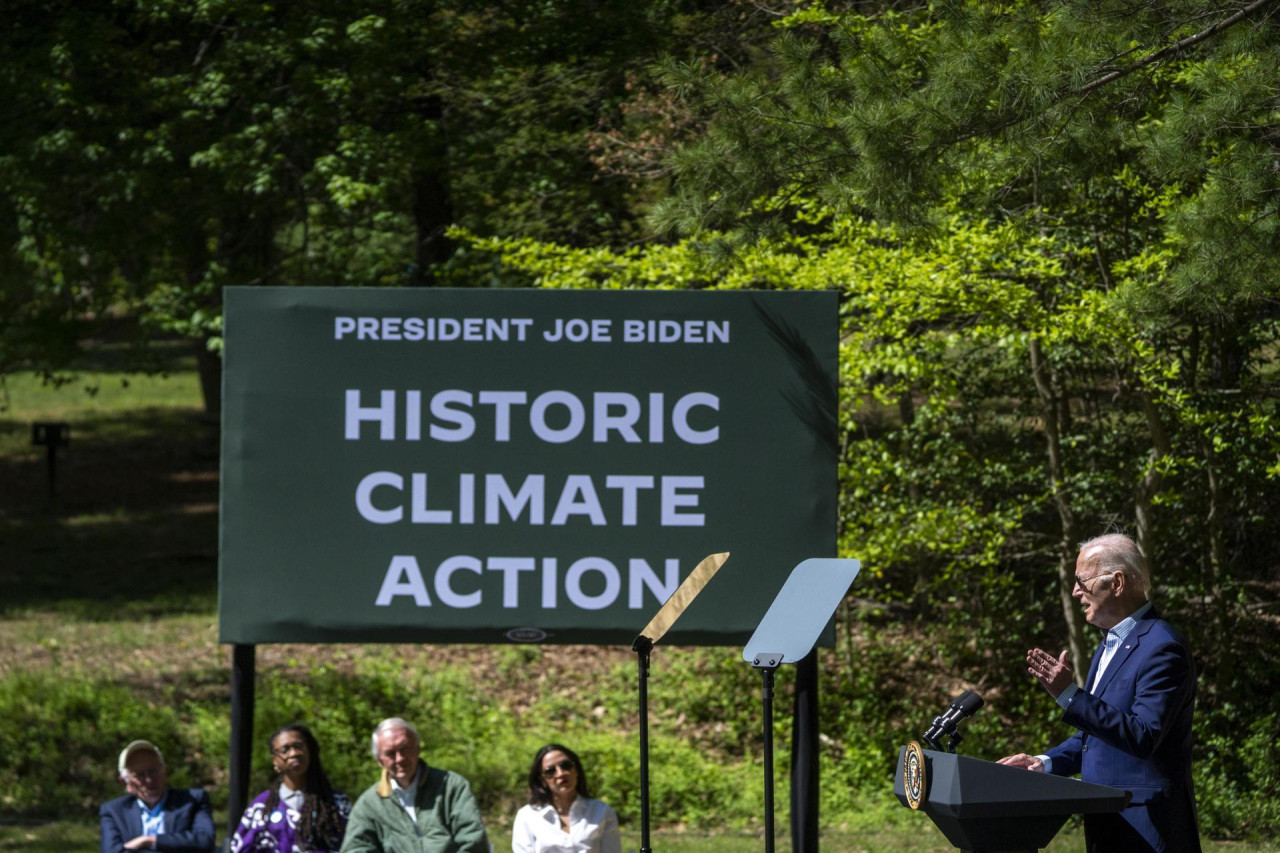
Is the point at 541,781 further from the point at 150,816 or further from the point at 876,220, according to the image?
the point at 876,220

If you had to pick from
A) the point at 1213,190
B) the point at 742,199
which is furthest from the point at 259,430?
the point at 1213,190

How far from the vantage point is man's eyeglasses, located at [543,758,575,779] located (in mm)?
6555

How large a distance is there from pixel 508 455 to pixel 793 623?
2257 millimetres

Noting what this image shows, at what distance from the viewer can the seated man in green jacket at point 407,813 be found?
6.57 metres

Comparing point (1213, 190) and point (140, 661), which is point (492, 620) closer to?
point (1213, 190)

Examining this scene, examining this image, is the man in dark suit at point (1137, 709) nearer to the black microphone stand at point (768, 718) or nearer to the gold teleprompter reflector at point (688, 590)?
the black microphone stand at point (768, 718)

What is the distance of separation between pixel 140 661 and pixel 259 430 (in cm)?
915

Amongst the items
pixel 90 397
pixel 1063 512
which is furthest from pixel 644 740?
pixel 90 397

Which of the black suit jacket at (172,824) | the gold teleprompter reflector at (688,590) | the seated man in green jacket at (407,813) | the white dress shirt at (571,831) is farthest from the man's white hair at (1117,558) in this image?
the black suit jacket at (172,824)

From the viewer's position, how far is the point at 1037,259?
30.7 feet

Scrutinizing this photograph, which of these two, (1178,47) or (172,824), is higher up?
(1178,47)

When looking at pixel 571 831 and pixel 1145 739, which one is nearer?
pixel 1145 739

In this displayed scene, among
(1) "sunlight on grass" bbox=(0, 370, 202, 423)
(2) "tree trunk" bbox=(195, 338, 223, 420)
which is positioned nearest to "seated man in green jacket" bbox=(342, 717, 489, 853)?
(2) "tree trunk" bbox=(195, 338, 223, 420)

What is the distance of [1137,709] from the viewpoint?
13.6 ft
